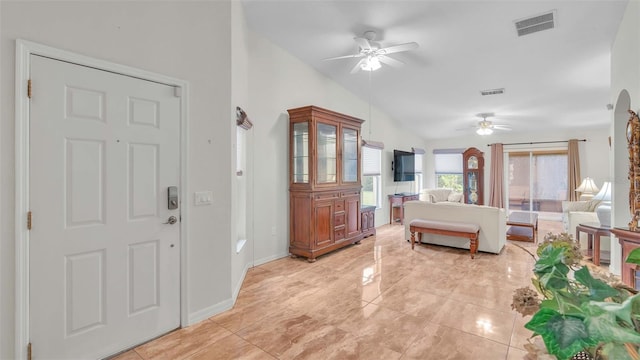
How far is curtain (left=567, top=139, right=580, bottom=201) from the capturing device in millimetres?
7322

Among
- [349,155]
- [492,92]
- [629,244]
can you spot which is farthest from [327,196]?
[492,92]

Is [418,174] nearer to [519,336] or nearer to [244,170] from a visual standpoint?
[244,170]

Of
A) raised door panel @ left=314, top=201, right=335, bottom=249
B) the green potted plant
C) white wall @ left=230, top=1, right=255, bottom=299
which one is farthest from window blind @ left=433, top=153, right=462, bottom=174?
the green potted plant

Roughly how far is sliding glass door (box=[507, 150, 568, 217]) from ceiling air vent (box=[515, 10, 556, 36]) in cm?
583

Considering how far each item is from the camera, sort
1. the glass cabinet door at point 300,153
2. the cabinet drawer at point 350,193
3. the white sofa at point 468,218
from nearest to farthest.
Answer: the glass cabinet door at point 300,153, the white sofa at point 468,218, the cabinet drawer at point 350,193

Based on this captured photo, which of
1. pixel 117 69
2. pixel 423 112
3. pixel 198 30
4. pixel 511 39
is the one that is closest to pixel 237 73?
pixel 198 30

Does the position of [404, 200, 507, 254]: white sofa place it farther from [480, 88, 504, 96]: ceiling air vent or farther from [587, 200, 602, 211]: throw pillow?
[480, 88, 504, 96]: ceiling air vent

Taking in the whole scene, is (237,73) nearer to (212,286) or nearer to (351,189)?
(212,286)

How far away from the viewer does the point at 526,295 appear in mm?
838

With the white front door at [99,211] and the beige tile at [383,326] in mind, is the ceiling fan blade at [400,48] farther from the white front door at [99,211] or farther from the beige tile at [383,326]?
the beige tile at [383,326]

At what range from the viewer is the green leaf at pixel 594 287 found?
68 centimetres

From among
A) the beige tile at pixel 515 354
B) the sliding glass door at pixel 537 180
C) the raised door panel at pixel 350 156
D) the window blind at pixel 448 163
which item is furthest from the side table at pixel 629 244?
the window blind at pixel 448 163

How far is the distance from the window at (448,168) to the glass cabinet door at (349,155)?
5.17 meters

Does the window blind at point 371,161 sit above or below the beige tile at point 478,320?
above
